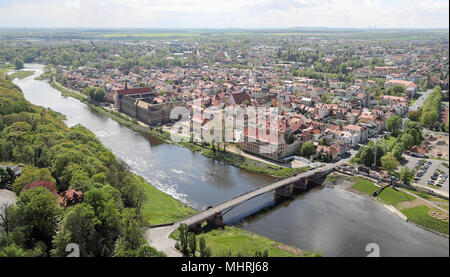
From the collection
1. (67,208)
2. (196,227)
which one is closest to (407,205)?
(196,227)

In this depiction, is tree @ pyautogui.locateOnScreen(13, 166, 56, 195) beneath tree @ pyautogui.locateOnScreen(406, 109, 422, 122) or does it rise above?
above

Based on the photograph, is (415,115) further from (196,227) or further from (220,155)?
(196,227)

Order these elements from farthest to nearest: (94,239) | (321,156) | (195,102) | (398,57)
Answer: (398,57), (195,102), (321,156), (94,239)

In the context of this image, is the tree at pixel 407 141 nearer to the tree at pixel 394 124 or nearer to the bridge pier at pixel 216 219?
the tree at pixel 394 124

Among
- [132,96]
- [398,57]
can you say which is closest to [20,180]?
[132,96]

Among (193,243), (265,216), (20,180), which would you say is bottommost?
(265,216)

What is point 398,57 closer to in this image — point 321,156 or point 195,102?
point 195,102

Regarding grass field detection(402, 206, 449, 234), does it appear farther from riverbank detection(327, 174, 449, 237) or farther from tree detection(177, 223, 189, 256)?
tree detection(177, 223, 189, 256)

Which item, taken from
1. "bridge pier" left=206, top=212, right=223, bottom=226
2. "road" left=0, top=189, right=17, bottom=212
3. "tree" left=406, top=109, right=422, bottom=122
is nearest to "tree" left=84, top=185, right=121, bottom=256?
"road" left=0, top=189, right=17, bottom=212
